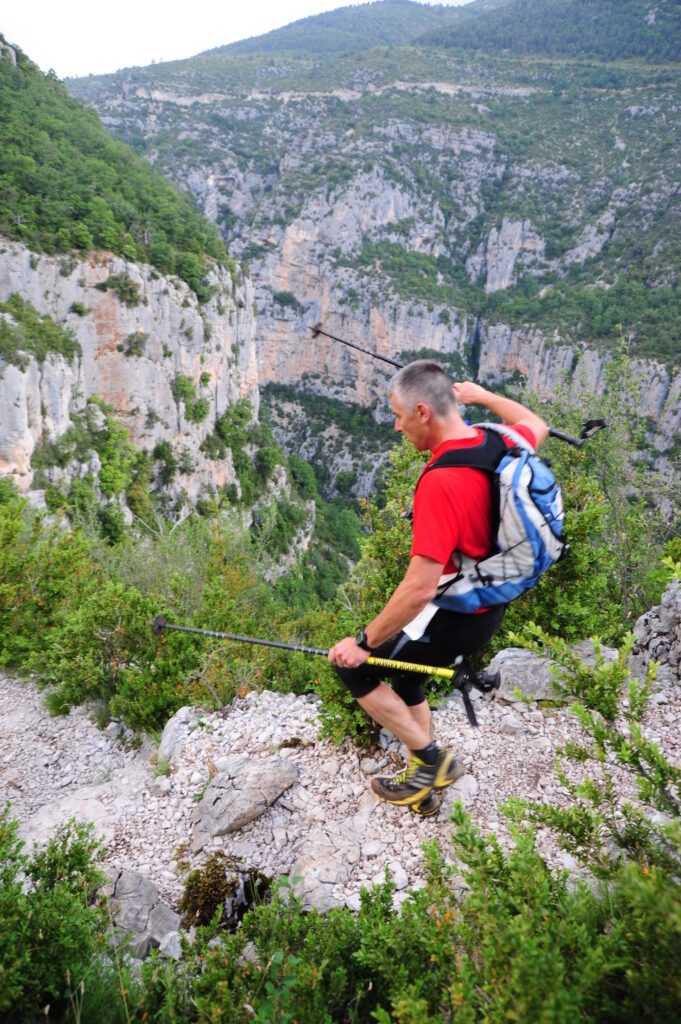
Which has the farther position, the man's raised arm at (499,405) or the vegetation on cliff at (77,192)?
the vegetation on cliff at (77,192)

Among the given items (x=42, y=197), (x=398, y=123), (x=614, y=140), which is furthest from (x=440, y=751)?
(x=398, y=123)

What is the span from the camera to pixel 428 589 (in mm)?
2170

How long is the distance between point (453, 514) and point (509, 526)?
0.25 m

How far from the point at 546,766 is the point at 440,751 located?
69cm

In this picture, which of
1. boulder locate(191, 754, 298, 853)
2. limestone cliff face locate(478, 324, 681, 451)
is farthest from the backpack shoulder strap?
limestone cliff face locate(478, 324, 681, 451)

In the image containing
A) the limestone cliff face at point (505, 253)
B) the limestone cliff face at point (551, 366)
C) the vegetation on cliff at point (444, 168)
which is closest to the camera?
the limestone cliff face at point (551, 366)

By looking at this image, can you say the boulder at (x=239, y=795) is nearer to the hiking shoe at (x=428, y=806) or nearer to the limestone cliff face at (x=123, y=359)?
the hiking shoe at (x=428, y=806)

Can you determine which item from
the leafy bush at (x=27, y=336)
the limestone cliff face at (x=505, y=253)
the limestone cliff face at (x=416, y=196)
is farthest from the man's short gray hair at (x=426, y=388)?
the limestone cliff face at (x=505, y=253)

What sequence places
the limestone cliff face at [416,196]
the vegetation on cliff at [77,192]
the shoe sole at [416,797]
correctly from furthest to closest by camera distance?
1. the limestone cliff face at [416,196]
2. the vegetation on cliff at [77,192]
3. the shoe sole at [416,797]

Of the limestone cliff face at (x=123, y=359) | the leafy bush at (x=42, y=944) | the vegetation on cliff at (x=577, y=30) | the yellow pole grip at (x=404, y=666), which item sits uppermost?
the vegetation on cliff at (x=577, y=30)

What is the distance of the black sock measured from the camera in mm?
2916

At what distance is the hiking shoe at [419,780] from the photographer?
2922 mm

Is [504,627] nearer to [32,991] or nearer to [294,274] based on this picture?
[32,991]

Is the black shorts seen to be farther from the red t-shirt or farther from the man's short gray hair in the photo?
the man's short gray hair
